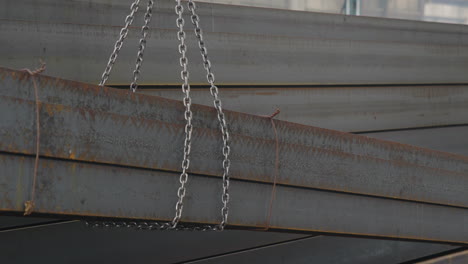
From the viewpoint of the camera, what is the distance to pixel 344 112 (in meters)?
2.97

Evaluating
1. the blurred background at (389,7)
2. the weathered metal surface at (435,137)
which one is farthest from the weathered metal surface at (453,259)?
the blurred background at (389,7)

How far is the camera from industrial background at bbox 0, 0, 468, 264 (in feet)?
4.52

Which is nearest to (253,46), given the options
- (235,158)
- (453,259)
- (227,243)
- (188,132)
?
(227,243)

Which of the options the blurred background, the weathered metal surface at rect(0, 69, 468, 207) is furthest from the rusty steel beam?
the blurred background

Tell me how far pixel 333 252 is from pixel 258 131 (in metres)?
1.56

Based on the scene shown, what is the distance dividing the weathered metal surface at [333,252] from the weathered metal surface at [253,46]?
2.83 ft

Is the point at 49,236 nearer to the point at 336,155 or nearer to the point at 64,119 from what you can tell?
the point at 64,119

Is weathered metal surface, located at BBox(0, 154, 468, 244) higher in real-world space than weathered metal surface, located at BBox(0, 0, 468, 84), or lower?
lower

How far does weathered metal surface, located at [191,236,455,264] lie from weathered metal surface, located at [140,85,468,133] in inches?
25.4

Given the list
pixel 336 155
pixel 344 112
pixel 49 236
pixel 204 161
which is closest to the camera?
pixel 204 161

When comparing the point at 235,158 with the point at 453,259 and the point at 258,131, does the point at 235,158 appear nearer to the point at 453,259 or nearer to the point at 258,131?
the point at 258,131

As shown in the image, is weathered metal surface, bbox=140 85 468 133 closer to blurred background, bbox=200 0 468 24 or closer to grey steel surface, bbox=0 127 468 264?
grey steel surface, bbox=0 127 468 264

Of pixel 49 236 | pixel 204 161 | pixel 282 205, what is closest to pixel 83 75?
pixel 49 236

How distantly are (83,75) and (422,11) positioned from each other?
2173 millimetres
